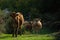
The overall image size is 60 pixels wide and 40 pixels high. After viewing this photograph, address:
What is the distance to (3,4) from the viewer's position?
29.8 meters

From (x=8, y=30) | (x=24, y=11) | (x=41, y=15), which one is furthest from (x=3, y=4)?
(x=8, y=30)

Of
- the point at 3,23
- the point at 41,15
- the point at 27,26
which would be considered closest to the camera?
the point at 3,23

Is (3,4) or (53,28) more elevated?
(3,4)

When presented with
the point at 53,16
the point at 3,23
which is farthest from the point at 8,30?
the point at 53,16

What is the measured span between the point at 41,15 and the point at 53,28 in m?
3.24

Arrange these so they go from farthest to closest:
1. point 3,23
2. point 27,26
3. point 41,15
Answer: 1. point 41,15
2. point 27,26
3. point 3,23

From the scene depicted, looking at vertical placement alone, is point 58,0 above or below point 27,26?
above

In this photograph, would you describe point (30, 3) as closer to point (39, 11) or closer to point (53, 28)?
point (39, 11)

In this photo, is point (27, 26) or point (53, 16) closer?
point (27, 26)

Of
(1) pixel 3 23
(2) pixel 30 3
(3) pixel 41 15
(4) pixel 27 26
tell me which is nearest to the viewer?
(1) pixel 3 23

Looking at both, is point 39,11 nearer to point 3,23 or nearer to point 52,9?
point 52,9

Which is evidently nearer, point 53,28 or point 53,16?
point 53,28

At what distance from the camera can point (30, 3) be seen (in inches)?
1197

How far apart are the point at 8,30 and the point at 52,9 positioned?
7368mm
